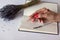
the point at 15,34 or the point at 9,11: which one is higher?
the point at 9,11

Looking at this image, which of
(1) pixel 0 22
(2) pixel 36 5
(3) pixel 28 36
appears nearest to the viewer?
(3) pixel 28 36

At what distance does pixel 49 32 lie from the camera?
106cm

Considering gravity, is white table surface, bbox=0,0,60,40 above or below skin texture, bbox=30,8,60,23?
below

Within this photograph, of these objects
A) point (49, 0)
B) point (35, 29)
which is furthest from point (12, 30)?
point (49, 0)

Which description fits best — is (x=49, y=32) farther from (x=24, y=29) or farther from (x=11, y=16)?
(x=11, y=16)

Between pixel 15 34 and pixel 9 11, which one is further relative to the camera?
pixel 9 11

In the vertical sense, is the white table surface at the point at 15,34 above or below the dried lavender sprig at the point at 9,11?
below

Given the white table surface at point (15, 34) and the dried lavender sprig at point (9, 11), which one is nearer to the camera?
the white table surface at point (15, 34)

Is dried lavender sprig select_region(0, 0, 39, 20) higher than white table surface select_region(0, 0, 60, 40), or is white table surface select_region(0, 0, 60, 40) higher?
dried lavender sprig select_region(0, 0, 39, 20)

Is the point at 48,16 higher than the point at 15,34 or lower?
higher

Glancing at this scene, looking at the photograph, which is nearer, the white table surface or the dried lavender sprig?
the white table surface

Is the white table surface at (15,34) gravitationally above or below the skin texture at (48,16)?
below

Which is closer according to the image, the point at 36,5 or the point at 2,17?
the point at 2,17

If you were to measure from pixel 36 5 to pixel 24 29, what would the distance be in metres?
0.30
